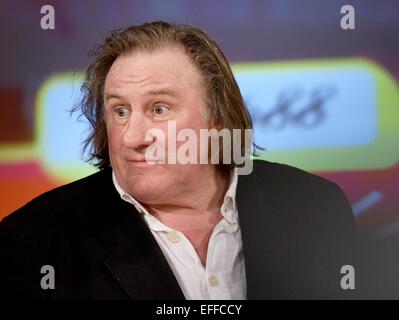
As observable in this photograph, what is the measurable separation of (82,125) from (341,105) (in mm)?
685

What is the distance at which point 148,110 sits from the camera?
63.6 inches

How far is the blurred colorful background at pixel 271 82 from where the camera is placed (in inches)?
68.1

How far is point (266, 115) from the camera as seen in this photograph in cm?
175

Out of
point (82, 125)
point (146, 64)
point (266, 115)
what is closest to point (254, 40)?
point (266, 115)

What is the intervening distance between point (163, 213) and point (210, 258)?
0.54 feet

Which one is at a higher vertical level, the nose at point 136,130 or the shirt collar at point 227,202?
the nose at point 136,130

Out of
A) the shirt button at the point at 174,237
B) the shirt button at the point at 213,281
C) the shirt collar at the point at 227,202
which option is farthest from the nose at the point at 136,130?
the shirt button at the point at 213,281

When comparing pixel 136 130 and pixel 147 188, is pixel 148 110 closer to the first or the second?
pixel 136 130

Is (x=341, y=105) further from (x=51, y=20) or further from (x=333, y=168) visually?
(x=51, y=20)

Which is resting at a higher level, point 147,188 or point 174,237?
point 147,188

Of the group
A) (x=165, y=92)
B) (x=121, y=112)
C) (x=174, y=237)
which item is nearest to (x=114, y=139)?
(x=121, y=112)

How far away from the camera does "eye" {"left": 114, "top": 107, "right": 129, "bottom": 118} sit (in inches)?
64.2

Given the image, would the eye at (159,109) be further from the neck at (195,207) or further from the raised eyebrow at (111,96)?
the neck at (195,207)

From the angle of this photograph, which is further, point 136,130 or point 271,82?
point 271,82
